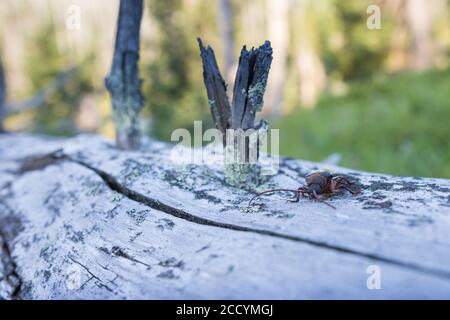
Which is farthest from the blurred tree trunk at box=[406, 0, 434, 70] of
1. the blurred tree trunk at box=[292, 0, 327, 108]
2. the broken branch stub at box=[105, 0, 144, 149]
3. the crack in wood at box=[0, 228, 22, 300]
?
the crack in wood at box=[0, 228, 22, 300]

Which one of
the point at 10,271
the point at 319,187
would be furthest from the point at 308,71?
the point at 10,271

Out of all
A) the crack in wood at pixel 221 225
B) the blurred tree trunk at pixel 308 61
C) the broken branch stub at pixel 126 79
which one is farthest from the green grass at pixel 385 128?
the blurred tree trunk at pixel 308 61

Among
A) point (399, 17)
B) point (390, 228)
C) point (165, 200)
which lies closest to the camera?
point (390, 228)

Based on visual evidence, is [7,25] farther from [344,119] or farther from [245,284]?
[245,284]

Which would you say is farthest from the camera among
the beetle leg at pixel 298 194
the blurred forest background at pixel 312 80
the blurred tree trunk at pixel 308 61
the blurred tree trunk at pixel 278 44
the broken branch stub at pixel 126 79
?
the blurred tree trunk at pixel 308 61

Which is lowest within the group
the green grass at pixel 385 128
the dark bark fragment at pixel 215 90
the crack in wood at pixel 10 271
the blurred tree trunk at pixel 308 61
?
the crack in wood at pixel 10 271

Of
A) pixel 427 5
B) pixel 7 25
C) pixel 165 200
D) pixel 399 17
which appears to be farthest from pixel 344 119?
pixel 7 25

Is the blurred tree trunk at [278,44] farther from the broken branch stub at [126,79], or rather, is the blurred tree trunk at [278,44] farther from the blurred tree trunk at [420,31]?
the broken branch stub at [126,79]
